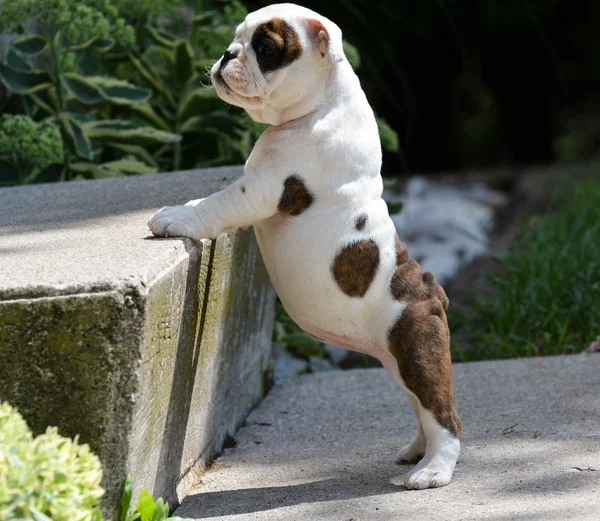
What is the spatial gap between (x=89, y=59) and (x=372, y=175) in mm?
2444

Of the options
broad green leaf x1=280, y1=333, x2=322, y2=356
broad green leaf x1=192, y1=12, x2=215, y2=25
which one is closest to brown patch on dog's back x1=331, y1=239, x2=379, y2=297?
broad green leaf x1=280, y1=333, x2=322, y2=356

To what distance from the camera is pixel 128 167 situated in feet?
14.1

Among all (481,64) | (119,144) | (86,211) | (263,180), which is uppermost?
(263,180)

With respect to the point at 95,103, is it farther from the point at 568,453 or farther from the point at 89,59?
the point at 568,453

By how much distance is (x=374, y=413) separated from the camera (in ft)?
11.2

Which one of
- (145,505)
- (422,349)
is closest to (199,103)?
(422,349)

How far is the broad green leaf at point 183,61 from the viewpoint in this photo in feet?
15.4

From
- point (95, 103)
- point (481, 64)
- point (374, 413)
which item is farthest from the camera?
point (481, 64)

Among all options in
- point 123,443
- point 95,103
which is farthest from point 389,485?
point 95,103

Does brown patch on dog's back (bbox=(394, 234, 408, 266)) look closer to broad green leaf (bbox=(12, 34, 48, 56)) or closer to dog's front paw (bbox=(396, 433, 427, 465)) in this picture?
dog's front paw (bbox=(396, 433, 427, 465))

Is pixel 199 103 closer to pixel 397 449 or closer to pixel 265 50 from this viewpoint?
pixel 265 50

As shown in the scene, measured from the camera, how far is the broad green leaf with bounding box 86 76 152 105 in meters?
4.32

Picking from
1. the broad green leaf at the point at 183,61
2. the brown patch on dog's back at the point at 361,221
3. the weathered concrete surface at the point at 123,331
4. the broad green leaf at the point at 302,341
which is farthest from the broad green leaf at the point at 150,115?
the brown patch on dog's back at the point at 361,221

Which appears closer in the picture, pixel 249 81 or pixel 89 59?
pixel 249 81
